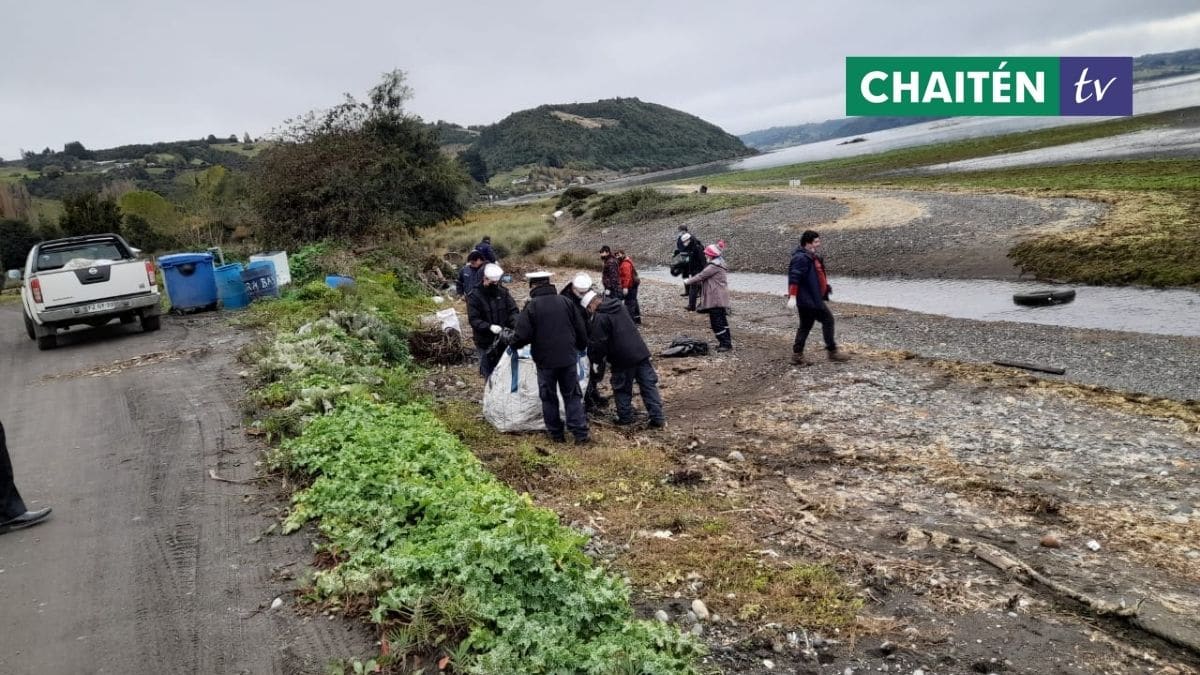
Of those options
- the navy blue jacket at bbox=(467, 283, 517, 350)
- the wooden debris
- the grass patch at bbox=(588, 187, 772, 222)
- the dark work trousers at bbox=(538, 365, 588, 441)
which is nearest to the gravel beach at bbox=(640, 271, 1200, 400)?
the wooden debris

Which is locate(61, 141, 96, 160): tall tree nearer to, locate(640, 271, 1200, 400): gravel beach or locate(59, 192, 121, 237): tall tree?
locate(59, 192, 121, 237): tall tree

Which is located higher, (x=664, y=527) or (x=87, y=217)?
(x=87, y=217)

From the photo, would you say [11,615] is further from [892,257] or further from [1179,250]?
[892,257]

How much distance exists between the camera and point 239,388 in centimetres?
1059

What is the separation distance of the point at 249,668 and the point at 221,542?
184 centimetres

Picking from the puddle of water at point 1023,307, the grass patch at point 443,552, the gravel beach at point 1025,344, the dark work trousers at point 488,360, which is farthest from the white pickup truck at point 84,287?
the puddle of water at point 1023,307

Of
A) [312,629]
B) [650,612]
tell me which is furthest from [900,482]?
[312,629]

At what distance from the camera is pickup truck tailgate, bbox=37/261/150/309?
14.7 m

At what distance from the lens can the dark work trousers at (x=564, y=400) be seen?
30.2ft

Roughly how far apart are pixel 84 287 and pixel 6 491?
33.4 ft

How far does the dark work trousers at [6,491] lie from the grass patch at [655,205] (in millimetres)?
43669

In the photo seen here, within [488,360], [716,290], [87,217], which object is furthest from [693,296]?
[87,217]

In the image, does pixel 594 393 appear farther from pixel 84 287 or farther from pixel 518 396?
pixel 84 287

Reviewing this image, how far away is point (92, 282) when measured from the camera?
591 inches
